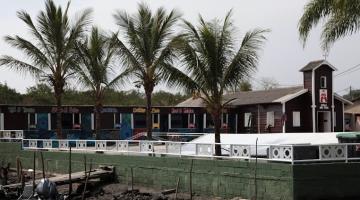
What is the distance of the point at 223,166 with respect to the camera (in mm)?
18859

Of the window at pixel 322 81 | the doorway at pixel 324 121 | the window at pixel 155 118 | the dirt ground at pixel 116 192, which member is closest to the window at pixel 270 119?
the doorway at pixel 324 121

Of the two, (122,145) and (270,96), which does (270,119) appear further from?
(122,145)

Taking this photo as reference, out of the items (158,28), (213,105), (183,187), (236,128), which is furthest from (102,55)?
(236,128)

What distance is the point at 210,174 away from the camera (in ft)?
63.5

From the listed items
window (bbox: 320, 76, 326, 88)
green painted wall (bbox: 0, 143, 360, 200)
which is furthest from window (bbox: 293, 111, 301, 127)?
green painted wall (bbox: 0, 143, 360, 200)

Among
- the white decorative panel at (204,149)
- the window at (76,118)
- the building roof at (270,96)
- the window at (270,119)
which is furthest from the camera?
the window at (270,119)

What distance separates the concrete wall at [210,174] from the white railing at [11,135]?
23.2 feet

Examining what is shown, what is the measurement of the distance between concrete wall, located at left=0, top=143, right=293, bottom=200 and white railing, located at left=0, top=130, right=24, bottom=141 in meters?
7.07

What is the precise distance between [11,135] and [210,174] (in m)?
17.4

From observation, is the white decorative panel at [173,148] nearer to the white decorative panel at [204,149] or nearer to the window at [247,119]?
the white decorative panel at [204,149]

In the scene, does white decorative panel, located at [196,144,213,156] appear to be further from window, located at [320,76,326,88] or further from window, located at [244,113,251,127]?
window, located at [320,76,326,88]

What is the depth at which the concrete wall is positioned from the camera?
1683 cm

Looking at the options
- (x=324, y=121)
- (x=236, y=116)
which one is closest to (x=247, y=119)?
(x=236, y=116)

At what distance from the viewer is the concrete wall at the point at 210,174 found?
16828 mm
